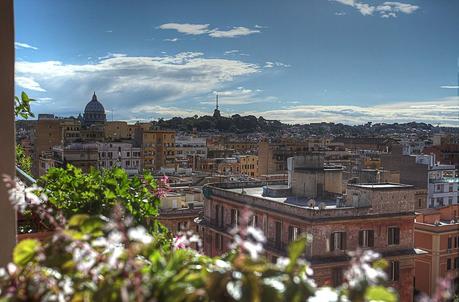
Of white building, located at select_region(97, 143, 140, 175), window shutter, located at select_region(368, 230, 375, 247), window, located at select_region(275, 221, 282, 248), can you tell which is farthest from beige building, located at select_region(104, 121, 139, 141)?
window shutter, located at select_region(368, 230, 375, 247)

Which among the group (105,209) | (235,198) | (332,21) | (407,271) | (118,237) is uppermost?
(332,21)

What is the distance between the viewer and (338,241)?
1159 cm

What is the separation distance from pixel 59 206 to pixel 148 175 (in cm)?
45

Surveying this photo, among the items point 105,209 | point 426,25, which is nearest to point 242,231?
point 105,209

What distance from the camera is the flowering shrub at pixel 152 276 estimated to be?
0.77 m

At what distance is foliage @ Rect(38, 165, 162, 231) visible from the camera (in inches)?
83.0

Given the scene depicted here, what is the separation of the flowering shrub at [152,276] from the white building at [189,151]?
37.0 metres

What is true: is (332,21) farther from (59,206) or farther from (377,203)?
(59,206)

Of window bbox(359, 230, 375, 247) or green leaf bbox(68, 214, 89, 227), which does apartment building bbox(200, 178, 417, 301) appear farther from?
green leaf bbox(68, 214, 89, 227)

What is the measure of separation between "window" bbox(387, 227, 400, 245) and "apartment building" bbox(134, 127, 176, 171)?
86.7ft

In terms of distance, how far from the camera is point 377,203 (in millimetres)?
12422

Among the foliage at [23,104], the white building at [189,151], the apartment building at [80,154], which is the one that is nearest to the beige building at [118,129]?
the white building at [189,151]

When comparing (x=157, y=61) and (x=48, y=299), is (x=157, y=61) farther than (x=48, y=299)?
Yes

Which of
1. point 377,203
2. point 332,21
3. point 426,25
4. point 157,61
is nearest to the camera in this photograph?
point 377,203
